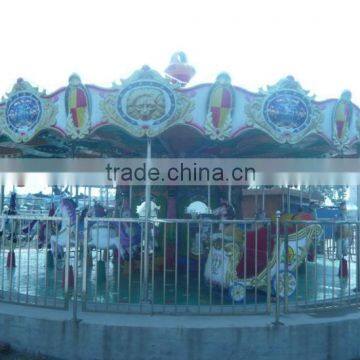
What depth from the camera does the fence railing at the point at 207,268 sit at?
A: 16.6 ft

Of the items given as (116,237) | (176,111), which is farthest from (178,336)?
(116,237)

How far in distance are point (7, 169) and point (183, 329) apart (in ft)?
24.5

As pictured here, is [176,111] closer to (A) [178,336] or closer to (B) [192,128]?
(B) [192,128]

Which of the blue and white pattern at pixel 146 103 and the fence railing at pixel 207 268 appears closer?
the fence railing at pixel 207 268

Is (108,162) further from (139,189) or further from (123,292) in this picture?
(123,292)

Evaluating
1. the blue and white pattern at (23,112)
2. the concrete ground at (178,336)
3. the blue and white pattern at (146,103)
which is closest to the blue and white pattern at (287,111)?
Answer: the blue and white pattern at (146,103)

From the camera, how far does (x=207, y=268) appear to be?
267 inches

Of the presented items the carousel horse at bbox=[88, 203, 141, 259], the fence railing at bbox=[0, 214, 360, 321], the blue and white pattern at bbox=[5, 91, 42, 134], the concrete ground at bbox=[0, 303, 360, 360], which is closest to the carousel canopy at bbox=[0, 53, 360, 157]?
the blue and white pattern at bbox=[5, 91, 42, 134]

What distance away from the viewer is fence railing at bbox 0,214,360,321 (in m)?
5.06

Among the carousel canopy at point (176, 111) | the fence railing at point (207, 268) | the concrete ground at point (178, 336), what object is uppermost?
the carousel canopy at point (176, 111)

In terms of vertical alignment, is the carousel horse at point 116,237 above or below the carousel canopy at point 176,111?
below

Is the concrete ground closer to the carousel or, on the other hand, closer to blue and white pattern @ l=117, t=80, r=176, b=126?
the carousel

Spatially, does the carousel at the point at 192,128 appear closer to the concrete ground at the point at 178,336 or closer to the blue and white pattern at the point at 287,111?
the blue and white pattern at the point at 287,111

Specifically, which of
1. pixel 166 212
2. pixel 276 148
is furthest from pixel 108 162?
pixel 276 148
